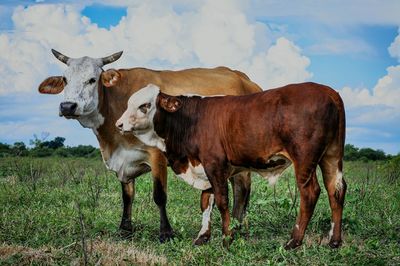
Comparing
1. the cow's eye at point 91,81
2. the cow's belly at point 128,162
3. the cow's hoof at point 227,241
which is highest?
the cow's eye at point 91,81

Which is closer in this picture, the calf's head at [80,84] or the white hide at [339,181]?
the white hide at [339,181]

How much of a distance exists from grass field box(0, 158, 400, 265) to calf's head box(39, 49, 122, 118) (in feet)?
5.15

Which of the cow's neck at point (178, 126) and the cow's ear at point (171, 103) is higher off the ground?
the cow's ear at point (171, 103)

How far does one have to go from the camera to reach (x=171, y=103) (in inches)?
331

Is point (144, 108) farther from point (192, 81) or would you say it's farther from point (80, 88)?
point (192, 81)

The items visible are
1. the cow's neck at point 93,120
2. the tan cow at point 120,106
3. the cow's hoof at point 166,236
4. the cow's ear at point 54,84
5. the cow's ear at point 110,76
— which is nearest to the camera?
the cow's hoof at point 166,236

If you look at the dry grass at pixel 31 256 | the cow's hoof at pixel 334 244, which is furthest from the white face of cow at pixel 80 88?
the cow's hoof at pixel 334 244

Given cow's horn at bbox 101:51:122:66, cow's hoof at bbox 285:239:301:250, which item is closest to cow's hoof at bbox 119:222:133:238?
cow's horn at bbox 101:51:122:66

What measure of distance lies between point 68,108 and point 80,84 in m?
0.47

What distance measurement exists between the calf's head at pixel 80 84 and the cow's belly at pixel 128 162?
76cm

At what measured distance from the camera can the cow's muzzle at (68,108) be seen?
9000 millimetres

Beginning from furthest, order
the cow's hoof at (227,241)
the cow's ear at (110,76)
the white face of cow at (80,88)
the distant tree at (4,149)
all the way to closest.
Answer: the distant tree at (4,149)
the cow's ear at (110,76)
the white face of cow at (80,88)
the cow's hoof at (227,241)

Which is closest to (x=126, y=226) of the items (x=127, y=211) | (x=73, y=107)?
(x=127, y=211)

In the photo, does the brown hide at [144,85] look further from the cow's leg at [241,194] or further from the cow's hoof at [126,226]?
the cow's leg at [241,194]
